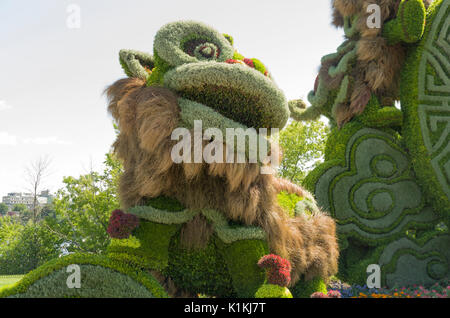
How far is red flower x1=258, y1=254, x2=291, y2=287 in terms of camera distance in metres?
2.41

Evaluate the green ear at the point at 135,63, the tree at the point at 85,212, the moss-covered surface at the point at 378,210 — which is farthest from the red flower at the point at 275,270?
the tree at the point at 85,212

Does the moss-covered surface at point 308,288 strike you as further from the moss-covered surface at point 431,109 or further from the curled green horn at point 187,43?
the moss-covered surface at point 431,109

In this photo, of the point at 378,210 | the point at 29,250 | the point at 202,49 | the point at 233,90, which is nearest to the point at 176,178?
the point at 233,90

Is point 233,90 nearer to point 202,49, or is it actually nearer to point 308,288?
point 202,49

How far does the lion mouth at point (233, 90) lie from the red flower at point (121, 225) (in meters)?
0.98

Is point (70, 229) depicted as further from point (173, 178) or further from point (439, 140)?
point (439, 140)

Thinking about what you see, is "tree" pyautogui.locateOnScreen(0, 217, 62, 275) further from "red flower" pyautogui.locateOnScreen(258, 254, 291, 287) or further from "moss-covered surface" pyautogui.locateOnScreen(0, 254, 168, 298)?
"red flower" pyautogui.locateOnScreen(258, 254, 291, 287)

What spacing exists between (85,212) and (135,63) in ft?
19.7

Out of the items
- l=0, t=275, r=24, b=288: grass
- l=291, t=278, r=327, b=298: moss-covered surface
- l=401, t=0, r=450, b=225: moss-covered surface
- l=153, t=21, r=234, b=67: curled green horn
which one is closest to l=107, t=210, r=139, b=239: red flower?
l=153, t=21, r=234, b=67: curled green horn

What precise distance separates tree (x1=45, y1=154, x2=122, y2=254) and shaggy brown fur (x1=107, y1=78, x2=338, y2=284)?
5.35 metres

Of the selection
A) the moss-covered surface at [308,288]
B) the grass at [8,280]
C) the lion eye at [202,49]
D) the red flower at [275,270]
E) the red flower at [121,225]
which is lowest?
the grass at [8,280]

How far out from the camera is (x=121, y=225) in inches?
92.2

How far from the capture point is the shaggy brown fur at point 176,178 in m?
2.44

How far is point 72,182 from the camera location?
8.27 m
